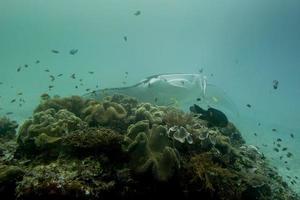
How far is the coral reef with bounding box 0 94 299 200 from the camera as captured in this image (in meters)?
5.39

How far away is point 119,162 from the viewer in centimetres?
616

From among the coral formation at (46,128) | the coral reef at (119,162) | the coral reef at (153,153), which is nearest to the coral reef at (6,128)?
the coral reef at (119,162)

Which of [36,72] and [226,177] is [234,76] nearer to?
[36,72]

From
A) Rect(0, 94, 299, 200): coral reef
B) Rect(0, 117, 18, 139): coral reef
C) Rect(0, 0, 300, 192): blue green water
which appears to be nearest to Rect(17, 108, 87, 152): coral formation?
Rect(0, 94, 299, 200): coral reef

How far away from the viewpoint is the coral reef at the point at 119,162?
17.7 feet

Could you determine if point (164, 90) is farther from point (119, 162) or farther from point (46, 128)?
point (119, 162)

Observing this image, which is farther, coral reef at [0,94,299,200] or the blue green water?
the blue green water

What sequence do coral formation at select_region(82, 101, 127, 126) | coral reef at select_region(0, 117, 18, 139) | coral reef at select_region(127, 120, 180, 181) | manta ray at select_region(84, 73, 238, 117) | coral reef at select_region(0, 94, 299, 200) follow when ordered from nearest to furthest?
coral reef at select_region(0, 94, 299, 200), coral reef at select_region(127, 120, 180, 181), coral formation at select_region(82, 101, 127, 126), coral reef at select_region(0, 117, 18, 139), manta ray at select_region(84, 73, 238, 117)

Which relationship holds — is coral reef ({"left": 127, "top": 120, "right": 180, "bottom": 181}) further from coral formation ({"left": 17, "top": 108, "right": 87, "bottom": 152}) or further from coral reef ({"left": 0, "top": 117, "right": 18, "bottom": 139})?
coral reef ({"left": 0, "top": 117, "right": 18, "bottom": 139})

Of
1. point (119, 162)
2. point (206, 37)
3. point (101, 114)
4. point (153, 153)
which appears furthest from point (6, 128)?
point (206, 37)

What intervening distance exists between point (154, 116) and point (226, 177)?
2356 millimetres

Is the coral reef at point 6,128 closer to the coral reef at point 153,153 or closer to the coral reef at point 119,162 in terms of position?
the coral reef at point 119,162

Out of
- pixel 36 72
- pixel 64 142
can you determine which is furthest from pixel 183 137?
pixel 36 72

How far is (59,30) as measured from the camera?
7308 inches
